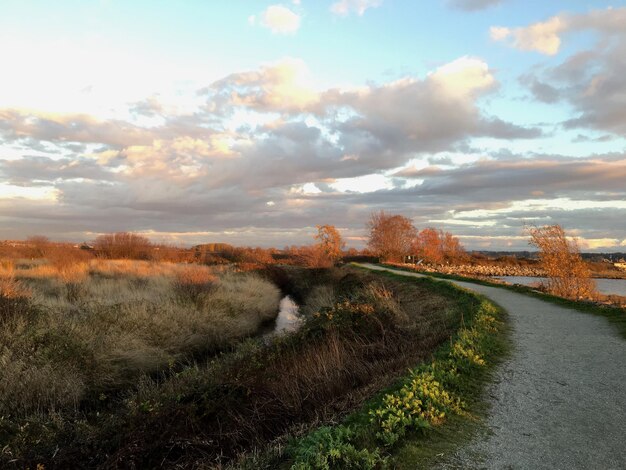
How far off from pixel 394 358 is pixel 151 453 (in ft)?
17.1

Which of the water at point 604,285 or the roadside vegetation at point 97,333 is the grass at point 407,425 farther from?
the water at point 604,285

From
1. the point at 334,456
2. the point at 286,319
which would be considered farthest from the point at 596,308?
the point at 286,319

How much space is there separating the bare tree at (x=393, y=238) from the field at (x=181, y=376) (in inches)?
1450

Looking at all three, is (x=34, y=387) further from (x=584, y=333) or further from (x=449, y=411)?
(x=584, y=333)

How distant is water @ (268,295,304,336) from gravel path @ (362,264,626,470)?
11.1 m

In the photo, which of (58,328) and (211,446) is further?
(58,328)

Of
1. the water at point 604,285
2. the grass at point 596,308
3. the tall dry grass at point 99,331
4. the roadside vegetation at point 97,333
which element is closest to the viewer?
the roadside vegetation at point 97,333

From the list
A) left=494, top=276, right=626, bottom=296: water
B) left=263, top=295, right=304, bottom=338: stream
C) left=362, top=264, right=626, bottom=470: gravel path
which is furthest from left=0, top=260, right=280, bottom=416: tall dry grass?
left=494, top=276, right=626, bottom=296: water

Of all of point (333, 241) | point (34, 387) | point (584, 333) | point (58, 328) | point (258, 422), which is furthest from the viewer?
point (333, 241)

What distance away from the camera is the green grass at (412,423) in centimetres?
446

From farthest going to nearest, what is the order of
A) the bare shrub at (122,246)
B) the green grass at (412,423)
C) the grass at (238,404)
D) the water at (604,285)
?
the bare shrub at (122,246), the water at (604,285), the grass at (238,404), the green grass at (412,423)

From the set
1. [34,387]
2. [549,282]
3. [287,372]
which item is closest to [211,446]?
[287,372]

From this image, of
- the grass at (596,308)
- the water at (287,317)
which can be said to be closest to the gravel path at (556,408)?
the grass at (596,308)

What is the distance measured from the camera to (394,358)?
9.62 metres
